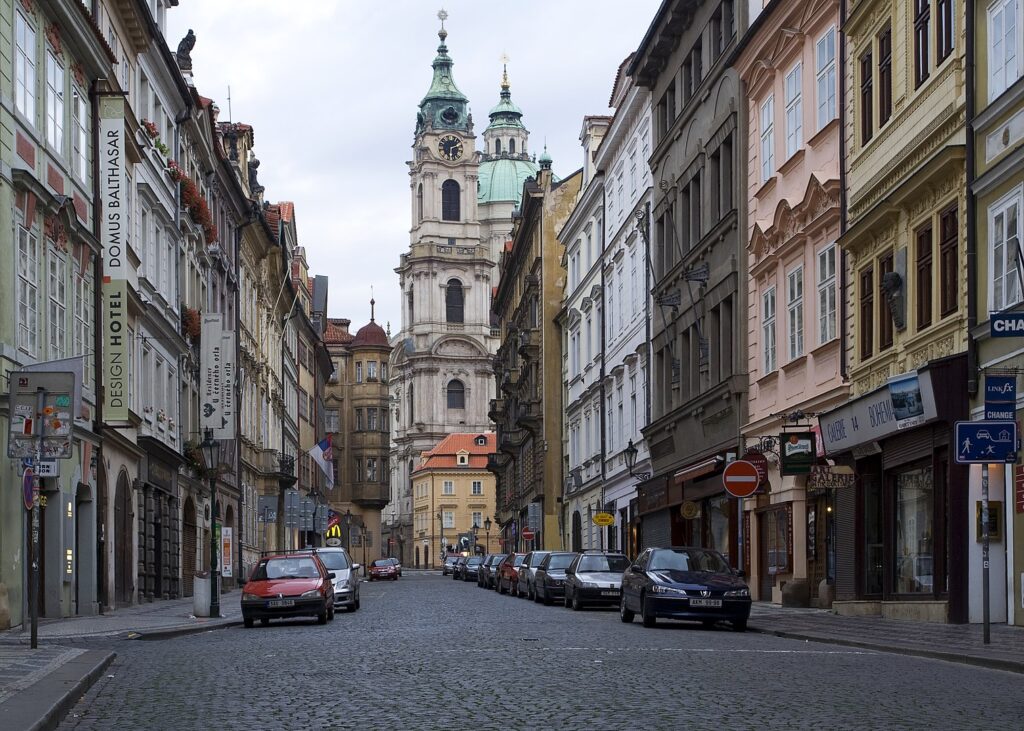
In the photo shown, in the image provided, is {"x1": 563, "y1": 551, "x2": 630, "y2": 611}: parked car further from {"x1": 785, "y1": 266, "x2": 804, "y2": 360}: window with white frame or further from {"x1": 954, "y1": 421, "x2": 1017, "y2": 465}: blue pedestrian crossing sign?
{"x1": 954, "y1": 421, "x2": 1017, "y2": 465}: blue pedestrian crossing sign

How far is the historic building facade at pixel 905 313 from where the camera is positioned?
82.2 feet

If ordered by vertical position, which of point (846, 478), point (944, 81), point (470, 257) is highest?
point (470, 257)

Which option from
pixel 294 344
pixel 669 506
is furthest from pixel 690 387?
pixel 294 344

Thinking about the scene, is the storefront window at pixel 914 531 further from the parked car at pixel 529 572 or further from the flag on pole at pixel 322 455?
the flag on pole at pixel 322 455

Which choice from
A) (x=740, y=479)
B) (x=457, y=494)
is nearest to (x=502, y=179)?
(x=457, y=494)

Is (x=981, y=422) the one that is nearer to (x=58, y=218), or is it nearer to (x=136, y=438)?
(x=58, y=218)

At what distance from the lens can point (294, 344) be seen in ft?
296

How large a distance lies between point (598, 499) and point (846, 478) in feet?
113

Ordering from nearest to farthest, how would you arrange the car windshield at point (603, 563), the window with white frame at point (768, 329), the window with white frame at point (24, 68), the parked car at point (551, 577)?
1. the window with white frame at point (24, 68)
2. the window with white frame at point (768, 329)
3. the car windshield at point (603, 563)
4. the parked car at point (551, 577)

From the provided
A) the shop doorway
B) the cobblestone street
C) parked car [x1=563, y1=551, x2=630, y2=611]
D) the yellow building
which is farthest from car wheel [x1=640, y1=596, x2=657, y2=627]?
the yellow building

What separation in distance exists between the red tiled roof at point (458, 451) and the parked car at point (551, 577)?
420ft

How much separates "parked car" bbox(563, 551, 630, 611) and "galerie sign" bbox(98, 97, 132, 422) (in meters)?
10.6

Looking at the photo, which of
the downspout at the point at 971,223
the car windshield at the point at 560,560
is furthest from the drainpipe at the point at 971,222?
the car windshield at the point at 560,560

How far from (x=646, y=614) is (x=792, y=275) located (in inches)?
389
